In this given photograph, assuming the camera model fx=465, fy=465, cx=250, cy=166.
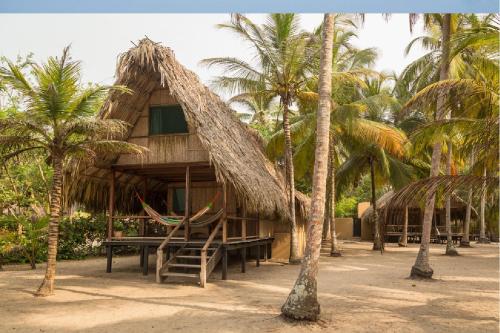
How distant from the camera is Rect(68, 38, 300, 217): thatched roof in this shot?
8.73 meters

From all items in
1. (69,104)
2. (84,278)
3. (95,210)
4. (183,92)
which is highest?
(183,92)

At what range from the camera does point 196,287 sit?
8.13 meters

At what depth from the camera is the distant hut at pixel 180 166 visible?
8.87 m

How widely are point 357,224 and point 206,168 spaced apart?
21.5 m

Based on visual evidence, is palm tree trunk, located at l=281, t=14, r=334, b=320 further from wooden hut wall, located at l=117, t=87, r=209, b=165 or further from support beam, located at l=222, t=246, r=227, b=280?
wooden hut wall, located at l=117, t=87, r=209, b=165

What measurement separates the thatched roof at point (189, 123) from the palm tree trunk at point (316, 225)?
2854 mm

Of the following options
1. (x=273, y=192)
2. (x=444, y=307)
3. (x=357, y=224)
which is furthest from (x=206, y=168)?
(x=357, y=224)

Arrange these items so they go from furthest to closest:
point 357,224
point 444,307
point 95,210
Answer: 1. point 357,224
2. point 95,210
3. point 444,307

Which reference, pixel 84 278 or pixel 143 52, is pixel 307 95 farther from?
pixel 84 278

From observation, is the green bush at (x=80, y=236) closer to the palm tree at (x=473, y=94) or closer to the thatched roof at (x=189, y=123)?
the thatched roof at (x=189, y=123)

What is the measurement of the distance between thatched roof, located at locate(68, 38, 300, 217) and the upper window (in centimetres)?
38

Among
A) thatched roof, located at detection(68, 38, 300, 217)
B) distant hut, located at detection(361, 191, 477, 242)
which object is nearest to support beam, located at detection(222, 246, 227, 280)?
thatched roof, located at detection(68, 38, 300, 217)

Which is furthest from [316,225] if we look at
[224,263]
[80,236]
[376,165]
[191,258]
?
[376,165]
